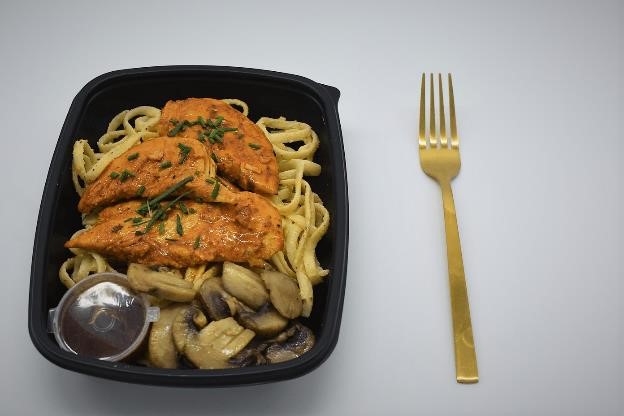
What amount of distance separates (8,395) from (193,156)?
1.64m

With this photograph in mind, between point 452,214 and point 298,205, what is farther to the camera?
point 452,214

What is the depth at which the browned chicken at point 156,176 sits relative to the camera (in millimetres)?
3512

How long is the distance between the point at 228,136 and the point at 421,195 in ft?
4.64

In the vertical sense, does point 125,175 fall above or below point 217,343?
above

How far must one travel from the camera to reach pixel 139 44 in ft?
17.4

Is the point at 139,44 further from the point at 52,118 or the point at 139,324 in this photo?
the point at 139,324

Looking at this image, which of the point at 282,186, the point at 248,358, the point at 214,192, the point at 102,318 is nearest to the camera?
the point at 248,358

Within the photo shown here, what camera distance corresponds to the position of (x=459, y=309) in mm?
3646

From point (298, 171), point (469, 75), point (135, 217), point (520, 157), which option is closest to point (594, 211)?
point (520, 157)

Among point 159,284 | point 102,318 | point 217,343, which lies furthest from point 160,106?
point 217,343

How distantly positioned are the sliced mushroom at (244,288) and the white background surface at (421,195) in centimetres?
53

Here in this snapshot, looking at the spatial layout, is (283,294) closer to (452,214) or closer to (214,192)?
(214,192)

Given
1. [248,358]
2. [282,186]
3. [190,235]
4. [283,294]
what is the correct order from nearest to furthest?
[248,358]
[283,294]
[190,235]
[282,186]

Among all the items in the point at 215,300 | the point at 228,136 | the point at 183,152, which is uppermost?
the point at 228,136
